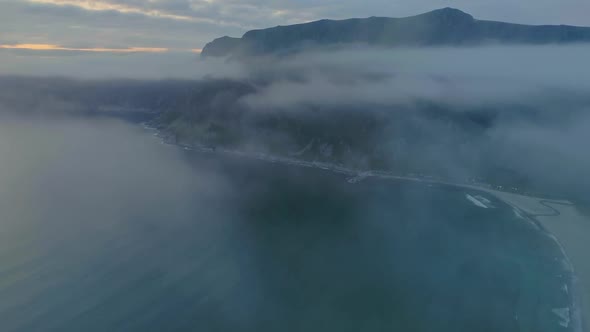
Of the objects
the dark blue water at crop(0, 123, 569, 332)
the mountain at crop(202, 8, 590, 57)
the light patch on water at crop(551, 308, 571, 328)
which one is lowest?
the light patch on water at crop(551, 308, 571, 328)

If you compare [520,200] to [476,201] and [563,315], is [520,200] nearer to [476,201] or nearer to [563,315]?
[476,201]

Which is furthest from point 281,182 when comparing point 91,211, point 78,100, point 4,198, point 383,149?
point 78,100

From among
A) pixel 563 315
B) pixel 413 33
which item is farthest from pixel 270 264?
pixel 413 33

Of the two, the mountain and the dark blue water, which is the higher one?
the mountain

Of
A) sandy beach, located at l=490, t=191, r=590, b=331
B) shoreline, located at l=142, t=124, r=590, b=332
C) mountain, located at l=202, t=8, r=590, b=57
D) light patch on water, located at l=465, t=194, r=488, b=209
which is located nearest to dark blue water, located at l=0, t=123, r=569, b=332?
shoreline, located at l=142, t=124, r=590, b=332

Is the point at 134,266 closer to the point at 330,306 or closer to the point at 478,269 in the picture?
the point at 330,306

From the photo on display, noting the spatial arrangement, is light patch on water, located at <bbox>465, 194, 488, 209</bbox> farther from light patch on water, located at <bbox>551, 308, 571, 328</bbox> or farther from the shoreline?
light patch on water, located at <bbox>551, 308, 571, 328</bbox>
